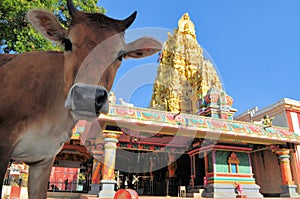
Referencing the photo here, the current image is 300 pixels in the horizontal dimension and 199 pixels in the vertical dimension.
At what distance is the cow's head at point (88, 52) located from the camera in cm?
173

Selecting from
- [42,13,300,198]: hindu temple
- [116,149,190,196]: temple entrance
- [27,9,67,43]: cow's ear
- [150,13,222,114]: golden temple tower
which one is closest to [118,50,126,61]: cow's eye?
[27,9,67,43]: cow's ear

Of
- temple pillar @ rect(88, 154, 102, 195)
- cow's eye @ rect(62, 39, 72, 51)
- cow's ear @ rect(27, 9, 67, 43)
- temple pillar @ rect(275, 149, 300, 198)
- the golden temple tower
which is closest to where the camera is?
cow's eye @ rect(62, 39, 72, 51)

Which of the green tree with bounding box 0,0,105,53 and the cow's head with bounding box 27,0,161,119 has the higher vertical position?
the green tree with bounding box 0,0,105,53

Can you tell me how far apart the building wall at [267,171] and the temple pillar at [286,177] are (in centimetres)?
206

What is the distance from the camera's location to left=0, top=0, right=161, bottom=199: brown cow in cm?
192

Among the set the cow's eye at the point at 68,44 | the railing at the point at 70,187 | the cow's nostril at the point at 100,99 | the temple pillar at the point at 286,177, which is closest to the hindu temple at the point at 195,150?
the temple pillar at the point at 286,177

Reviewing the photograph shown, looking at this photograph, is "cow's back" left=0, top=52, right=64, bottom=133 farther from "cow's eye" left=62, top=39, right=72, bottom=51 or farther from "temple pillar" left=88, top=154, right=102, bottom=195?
"temple pillar" left=88, top=154, right=102, bottom=195

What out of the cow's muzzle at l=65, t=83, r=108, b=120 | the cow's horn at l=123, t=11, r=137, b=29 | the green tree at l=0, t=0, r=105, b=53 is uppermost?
the green tree at l=0, t=0, r=105, b=53

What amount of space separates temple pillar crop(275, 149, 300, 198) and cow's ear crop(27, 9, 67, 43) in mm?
14156

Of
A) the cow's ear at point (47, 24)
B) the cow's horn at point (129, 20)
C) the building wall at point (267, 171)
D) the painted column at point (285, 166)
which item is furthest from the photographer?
the building wall at point (267, 171)

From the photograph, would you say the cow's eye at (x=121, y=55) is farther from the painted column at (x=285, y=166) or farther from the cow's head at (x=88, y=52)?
the painted column at (x=285, y=166)

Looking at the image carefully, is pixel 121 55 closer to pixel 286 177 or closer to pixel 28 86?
pixel 28 86

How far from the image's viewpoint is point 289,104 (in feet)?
50.6

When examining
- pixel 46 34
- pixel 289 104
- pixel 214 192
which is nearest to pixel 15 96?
pixel 46 34
